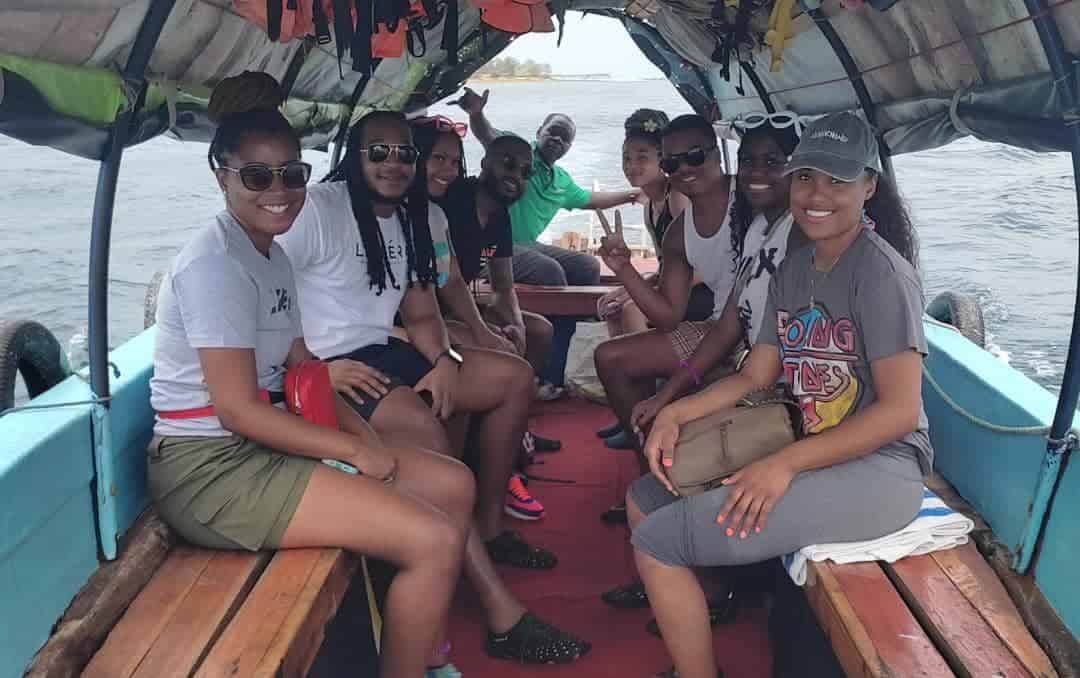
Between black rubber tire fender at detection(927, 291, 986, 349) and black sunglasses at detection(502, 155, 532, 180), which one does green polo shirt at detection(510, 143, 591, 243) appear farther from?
black rubber tire fender at detection(927, 291, 986, 349)

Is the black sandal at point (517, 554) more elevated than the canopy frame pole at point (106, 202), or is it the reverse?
the canopy frame pole at point (106, 202)

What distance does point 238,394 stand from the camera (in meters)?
1.98

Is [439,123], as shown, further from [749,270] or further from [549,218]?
[549,218]

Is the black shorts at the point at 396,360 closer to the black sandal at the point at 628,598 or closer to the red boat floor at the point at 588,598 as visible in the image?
the red boat floor at the point at 588,598

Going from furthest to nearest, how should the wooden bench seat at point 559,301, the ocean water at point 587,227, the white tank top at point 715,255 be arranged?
the ocean water at point 587,227 < the wooden bench seat at point 559,301 < the white tank top at point 715,255

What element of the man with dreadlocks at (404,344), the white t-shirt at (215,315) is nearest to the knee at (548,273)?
the man with dreadlocks at (404,344)

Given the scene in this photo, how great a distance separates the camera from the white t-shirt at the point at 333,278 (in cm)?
273

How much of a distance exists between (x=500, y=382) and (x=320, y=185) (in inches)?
34.4

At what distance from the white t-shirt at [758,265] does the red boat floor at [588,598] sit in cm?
94

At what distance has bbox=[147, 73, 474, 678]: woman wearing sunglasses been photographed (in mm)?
1985

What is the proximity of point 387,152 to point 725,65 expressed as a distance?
6.75 ft

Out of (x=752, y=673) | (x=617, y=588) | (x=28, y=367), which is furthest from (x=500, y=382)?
(x=28, y=367)

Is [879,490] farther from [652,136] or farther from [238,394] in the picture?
[652,136]

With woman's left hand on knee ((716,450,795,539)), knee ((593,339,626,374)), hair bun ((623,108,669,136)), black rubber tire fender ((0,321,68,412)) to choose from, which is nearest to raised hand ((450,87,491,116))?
hair bun ((623,108,669,136))
